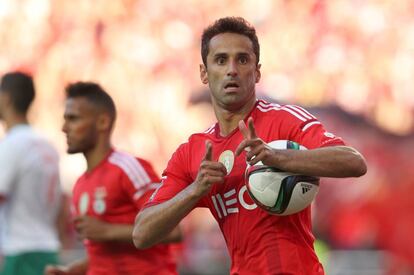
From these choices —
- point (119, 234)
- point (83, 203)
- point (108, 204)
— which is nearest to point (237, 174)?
point (119, 234)

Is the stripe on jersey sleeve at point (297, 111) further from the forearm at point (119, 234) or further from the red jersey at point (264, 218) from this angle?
the forearm at point (119, 234)

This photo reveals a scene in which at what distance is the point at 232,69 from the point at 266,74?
11.9 meters

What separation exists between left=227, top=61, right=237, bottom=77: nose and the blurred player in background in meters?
3.15

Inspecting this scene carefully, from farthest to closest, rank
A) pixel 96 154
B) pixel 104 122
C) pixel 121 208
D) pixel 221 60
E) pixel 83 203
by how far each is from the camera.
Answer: pixel 104 122 → pixel 96 154 → pixel 83 203 → pixel 121 208 → pixel 221 60

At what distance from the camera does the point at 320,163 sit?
160 inches

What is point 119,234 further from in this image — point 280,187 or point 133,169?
point 280,187

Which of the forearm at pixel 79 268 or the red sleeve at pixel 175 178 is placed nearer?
the red sleeve at pixel 175 178

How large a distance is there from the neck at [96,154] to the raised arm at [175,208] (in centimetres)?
184

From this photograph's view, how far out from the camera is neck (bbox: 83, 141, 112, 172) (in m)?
6.45

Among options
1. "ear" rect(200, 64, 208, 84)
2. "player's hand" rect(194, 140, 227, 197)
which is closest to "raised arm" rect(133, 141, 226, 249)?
"player's hand" rect(194, 140, 227, 197)

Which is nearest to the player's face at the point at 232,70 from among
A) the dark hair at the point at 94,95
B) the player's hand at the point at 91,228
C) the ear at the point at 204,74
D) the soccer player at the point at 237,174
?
the soccer player at the point at 237,174

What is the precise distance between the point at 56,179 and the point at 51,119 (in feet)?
31.9

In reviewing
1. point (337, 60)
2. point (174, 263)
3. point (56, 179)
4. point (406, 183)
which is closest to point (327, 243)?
point (406, 183)

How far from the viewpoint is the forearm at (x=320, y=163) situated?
4062mm
